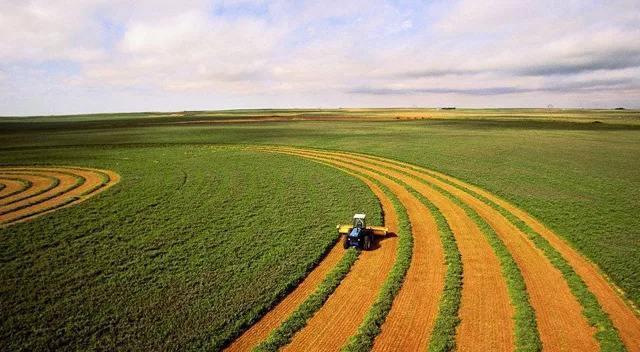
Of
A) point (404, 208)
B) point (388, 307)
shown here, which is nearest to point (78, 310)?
point (388, 307)

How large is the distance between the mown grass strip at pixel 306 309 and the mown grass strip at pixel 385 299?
2185 millimetres

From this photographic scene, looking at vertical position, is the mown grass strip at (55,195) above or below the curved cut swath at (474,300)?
above

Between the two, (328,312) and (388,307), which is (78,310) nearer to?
(328,312)

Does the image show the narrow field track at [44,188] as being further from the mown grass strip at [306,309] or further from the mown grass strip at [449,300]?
the mown grass strip at [449,300]

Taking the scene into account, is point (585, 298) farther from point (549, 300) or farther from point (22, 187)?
point (22, 187)

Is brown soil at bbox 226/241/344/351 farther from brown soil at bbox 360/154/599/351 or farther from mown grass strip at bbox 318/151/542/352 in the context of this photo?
brown soil at bbox 360/154/599/351

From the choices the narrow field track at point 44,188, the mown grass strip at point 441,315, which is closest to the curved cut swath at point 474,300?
the mown grass strip at point 441,315

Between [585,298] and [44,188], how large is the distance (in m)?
44.5

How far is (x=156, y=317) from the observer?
14.6 m

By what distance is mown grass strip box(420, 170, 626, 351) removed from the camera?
43.1ft

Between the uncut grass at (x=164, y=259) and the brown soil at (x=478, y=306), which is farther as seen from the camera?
the uncut grass at (x=164, y=259)

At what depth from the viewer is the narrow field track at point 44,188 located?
28513 millimetres

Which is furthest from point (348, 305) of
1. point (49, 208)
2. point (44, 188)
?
point (44, 188)

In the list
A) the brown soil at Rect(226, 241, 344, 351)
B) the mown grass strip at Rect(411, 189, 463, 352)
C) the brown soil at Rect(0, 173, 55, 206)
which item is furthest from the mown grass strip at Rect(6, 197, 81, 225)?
the mown grass strip at Rect(411, 189, 463, 352)
